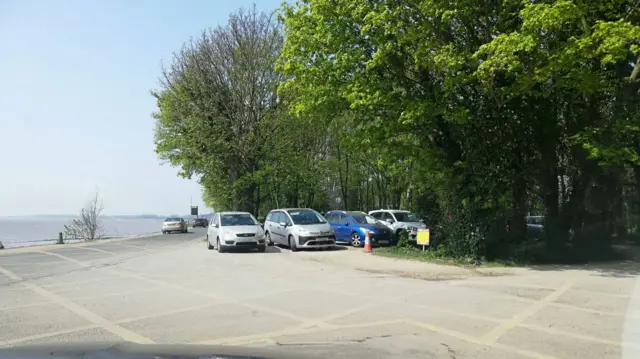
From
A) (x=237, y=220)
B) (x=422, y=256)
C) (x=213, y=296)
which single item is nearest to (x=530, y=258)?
(x=422, y=256)

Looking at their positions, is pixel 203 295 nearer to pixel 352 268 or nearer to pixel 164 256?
pixel 352 268

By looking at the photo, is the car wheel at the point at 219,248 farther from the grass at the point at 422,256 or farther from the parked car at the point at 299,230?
the grass at the point at 422,256

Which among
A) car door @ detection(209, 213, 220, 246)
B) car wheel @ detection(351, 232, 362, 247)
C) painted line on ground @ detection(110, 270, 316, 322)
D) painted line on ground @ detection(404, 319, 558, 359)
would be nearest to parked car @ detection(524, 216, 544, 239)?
car wheel @ detection(351, 232, 362, 247)

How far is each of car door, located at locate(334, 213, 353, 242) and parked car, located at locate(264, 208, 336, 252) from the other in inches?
70.6

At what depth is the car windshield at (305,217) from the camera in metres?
21.7

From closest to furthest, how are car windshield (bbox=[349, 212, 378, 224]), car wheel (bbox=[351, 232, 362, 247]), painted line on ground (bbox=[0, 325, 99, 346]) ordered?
painted line on ground (bbox=[0, 325, 99, 346]) → car wheel (bbox=[351, 232, 362, 247]) → car windshield (bbox=[349, 212, 378, 224])

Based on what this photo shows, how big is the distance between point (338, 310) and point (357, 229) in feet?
47.3

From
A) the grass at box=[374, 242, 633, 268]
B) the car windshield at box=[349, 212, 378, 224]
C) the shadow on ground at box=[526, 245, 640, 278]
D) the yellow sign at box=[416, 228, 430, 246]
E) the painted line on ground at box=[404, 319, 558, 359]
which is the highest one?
the car windshield at box=[349, 212, 378, 224]

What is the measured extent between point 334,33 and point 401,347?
1280 centimetres

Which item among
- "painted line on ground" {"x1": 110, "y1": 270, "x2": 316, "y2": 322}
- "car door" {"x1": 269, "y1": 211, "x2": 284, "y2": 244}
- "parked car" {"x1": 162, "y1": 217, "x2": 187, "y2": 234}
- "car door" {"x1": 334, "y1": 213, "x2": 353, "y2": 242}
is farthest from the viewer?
"parked car" {"x1": 162, "y1": 217, "x2": 187, "y2": 234}

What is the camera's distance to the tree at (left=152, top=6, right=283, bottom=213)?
3050cm

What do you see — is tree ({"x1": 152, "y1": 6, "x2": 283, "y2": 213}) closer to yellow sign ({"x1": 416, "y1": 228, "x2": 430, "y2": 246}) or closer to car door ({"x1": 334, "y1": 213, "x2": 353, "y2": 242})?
car door ({"x1": 334, "y1": 213, "x2": 353, "y2": 242})

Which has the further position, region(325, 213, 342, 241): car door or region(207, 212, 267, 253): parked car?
region(325, 213, 342, 241): car door

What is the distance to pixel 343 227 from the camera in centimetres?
2394
